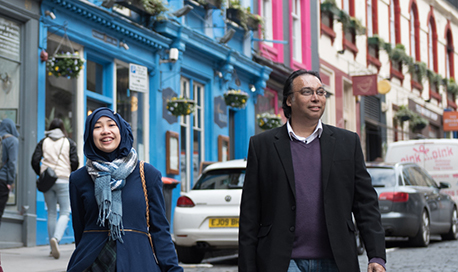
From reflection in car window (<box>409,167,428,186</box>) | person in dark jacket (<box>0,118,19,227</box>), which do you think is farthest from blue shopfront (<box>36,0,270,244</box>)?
reflection in car window (<box>409,167,428,186</box>)

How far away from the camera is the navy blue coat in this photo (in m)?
4.08

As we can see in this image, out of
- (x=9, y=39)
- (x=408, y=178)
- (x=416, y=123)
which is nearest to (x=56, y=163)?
(x=9, y=39)

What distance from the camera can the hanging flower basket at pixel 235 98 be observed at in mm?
19547

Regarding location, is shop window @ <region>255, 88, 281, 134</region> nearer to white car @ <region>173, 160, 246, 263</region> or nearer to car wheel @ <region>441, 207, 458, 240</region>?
car wheel @ <region>441, 207, 458, 240</region>

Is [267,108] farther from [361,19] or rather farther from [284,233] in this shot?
[284,233]

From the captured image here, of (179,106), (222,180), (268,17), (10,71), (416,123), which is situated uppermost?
(268,17)

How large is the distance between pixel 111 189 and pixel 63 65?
9.08m

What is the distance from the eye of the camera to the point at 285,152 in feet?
14.0

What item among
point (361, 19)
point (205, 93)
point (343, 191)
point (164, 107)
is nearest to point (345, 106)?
point (361, 19)

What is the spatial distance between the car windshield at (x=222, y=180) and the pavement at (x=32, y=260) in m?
2.08

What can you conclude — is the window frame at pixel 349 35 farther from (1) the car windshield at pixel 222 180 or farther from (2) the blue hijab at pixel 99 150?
(2) the blue hijab at pixel 99 150

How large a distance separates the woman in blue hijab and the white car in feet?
21.3

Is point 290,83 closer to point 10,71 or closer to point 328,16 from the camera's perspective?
point 10,71

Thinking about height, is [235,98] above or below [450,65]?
below
